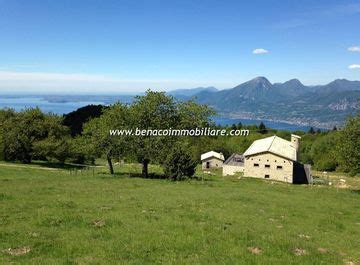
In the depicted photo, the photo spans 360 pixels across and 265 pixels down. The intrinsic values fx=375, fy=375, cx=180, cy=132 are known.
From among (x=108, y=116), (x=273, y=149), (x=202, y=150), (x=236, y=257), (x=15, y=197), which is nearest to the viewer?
(x=236, y=257)

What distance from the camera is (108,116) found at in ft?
186

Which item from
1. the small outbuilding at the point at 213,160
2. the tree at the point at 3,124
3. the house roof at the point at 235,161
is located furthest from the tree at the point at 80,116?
the house roof at the point at 235,161

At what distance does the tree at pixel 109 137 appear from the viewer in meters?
54.2

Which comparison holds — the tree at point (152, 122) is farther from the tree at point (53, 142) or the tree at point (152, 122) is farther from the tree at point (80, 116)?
the tree at point (80, 116)

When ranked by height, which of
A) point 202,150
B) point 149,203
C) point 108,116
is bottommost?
point 202,150

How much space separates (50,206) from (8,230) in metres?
6.85

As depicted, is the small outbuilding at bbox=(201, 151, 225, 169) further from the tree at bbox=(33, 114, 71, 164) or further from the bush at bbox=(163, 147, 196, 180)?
the bush at bbox=(163, 147, 196, 180)

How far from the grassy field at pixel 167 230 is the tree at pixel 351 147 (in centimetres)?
1692

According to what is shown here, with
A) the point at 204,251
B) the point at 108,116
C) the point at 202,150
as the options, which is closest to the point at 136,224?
the point at 204,251

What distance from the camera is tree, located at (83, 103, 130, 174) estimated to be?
54.2 m

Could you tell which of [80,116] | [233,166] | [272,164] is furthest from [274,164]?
[80,116]

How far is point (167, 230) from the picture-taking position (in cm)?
1959

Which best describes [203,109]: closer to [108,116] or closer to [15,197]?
[108,116]

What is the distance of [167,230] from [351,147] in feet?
119
